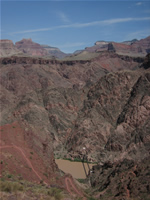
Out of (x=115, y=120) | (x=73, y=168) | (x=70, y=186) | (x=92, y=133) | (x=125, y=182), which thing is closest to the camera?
(x=70, y=186)

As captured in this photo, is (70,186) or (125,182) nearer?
(70,186)

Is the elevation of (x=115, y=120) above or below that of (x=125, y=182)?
above

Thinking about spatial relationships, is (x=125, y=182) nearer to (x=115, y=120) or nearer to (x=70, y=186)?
(x=70, y=186)

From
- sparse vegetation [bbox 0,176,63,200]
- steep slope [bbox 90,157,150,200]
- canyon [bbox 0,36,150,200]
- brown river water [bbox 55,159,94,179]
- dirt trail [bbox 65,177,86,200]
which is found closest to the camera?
sparse vegetation [bbox 0,176,63,200]

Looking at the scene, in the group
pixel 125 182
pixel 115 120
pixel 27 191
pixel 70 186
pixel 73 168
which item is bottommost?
pixel 73 168

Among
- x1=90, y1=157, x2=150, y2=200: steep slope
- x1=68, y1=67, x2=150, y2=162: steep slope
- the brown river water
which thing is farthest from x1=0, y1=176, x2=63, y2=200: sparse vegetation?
x1=68, y1=67, x2=150, y2=162: steep slope

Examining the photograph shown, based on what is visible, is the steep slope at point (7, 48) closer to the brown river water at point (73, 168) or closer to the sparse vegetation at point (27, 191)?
the brown river water at point (73, 168)

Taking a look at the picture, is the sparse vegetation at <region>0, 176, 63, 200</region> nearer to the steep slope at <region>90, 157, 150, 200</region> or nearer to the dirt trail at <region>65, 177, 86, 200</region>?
the dirt trail at <region>65, 177, 86, 200</region>

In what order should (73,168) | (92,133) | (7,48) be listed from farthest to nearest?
(7,48) → (92,133) → (73,168)

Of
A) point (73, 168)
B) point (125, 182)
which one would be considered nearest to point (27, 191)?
point (125, 182)

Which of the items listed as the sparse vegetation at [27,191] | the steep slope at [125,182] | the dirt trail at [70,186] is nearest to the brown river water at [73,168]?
the steep slope at [125,182]
